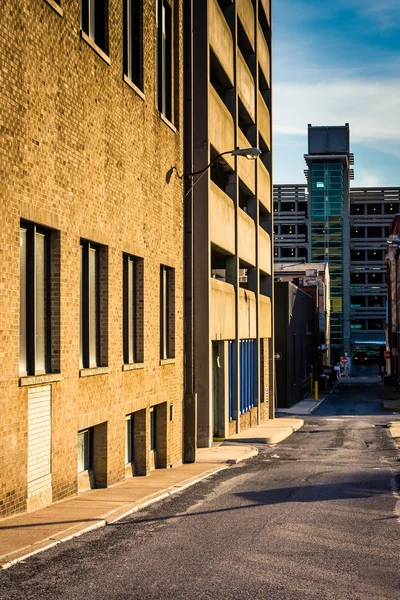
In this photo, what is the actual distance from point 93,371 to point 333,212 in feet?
417

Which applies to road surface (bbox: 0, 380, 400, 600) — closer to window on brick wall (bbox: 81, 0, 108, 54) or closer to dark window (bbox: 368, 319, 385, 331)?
window on brick wall (bbox: 81, 0, 108, 54)

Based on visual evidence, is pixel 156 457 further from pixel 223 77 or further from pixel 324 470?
pixel 223 77

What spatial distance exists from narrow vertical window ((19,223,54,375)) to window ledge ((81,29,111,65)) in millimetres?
4053

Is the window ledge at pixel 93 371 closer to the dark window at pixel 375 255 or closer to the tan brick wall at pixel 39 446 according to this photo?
the tan brick wall at pixel 39 446

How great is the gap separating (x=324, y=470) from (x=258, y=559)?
1260 cm

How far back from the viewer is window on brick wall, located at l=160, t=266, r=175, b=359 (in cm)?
2470

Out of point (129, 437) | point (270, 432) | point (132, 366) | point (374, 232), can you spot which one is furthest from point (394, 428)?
point (374, 232)

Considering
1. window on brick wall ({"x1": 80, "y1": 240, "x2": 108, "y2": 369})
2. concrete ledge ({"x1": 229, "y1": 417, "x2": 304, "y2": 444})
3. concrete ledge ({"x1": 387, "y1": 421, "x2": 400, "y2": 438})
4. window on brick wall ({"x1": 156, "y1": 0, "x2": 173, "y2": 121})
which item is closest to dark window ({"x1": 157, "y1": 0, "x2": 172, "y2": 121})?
window on brick wall ({"x1": 156, "y1": 0, "x2": 173, "y2": 121})

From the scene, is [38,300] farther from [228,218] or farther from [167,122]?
[228,218]

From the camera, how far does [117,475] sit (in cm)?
1966

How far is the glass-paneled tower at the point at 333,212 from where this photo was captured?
Result: 142 meters

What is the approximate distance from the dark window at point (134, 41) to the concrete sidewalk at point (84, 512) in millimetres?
9238

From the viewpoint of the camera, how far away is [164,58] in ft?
82.2

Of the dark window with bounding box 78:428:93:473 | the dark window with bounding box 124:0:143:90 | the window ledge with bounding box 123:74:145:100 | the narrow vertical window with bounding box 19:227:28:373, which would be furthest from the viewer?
the dark window with bounding box 124:0:143:90
